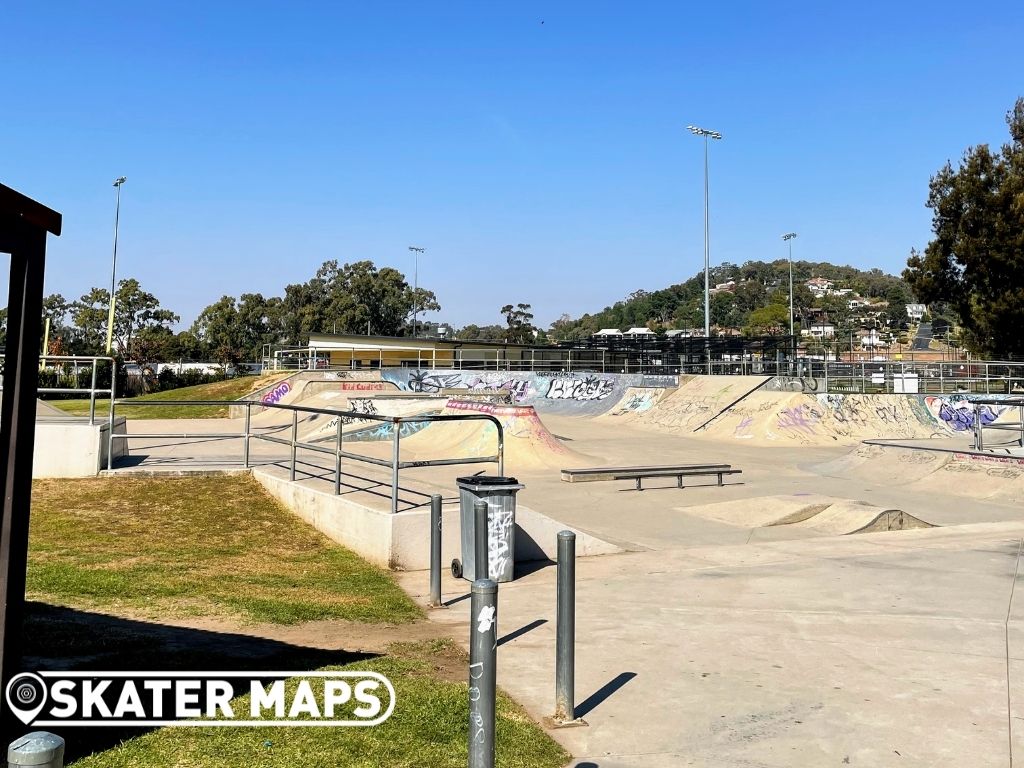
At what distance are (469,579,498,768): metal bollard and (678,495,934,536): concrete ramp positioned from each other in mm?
8396

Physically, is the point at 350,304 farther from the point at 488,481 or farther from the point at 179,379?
the point at 488,481

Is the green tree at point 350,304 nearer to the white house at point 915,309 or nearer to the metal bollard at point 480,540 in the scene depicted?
the white house at point 915,309

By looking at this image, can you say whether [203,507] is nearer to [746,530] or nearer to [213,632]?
[213,632]

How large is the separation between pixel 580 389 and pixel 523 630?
3221 centimetres

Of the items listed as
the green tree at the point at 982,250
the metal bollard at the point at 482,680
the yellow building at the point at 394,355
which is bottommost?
the metal bollard at the point at 482,680

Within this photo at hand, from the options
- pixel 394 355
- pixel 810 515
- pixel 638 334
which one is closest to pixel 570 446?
pixel 810 515

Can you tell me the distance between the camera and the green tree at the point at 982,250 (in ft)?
123

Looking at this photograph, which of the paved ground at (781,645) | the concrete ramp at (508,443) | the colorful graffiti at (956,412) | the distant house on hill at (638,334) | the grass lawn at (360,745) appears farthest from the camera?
the distant house on hill at (638,334)

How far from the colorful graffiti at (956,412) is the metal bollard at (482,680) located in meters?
29.7

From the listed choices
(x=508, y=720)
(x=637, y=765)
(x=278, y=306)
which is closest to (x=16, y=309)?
(x=508, y=720)

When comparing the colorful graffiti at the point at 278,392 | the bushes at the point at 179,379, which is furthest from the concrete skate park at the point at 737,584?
the bushes at the point at 179,379

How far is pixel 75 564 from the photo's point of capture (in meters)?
6.95

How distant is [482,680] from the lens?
3111 millimetres

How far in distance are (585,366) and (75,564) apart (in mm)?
38880
